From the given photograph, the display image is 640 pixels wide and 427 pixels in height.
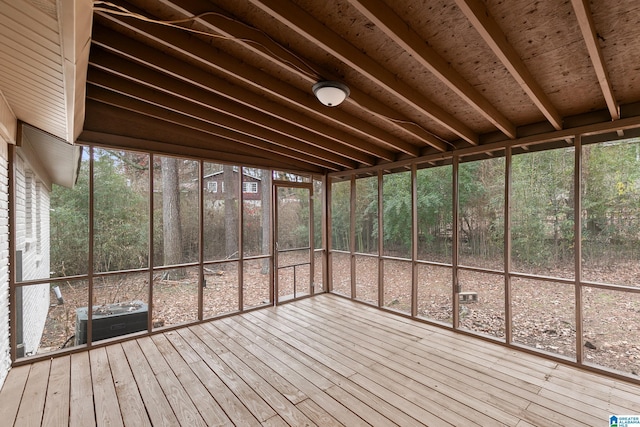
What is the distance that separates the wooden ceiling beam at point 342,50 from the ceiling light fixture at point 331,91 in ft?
0.79

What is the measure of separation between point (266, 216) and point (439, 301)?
335 cm

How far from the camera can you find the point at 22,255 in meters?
3.32

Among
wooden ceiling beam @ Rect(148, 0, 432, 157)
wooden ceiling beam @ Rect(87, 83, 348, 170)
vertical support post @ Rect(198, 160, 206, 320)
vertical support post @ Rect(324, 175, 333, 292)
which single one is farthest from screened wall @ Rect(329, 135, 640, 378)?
vertical support post @ Rect(198, 160, 206, 320)

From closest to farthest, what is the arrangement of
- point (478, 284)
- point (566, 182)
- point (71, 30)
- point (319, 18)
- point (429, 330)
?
point (71, 30)
point (319, 18)
point (566, 182)
point (429, 330)
point (478, 284)

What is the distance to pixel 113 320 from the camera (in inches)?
145

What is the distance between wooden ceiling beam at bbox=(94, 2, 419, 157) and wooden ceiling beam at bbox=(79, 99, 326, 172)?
1733 millimetres

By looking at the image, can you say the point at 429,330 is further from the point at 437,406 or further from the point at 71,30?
the point at 71,30

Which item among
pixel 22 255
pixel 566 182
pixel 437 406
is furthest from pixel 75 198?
pixel 566 182

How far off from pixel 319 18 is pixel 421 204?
3.63m

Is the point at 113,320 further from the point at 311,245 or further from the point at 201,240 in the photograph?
the point at 311,245

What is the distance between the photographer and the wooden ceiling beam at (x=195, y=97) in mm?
2432

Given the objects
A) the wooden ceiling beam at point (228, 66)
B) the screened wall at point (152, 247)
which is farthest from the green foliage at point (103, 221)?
the wooden ceiling beam at point (228, 66)

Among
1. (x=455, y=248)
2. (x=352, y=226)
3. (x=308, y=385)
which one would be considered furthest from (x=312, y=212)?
(x=308, y=385)

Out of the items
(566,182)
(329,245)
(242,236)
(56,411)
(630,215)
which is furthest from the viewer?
(329,245)
